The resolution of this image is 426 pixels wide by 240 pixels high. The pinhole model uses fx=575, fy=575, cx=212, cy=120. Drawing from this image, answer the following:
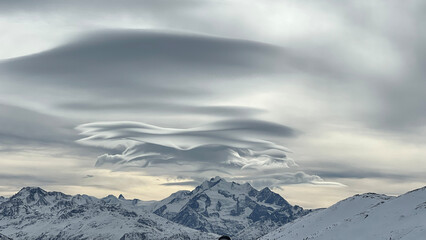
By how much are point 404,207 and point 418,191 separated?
14.9 m

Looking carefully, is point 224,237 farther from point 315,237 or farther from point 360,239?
point 315,237

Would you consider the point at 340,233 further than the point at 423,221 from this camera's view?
Yes

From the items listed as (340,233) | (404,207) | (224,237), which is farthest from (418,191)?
(224,237)

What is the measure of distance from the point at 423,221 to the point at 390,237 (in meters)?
9.68

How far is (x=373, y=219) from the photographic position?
7200 inches

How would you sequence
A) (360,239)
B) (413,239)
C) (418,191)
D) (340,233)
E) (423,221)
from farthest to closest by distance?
1. (418,191)
2. (340,233)
3. (360,239)
4. (423,221)
5. (413,239)

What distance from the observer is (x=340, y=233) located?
182m

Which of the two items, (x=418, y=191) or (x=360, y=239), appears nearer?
(x=360, y=239)

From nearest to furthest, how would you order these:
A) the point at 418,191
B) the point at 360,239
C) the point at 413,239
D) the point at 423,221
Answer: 1. the point at 413,239
2. the point at 423,221
3. the point at 360,239
4. the point at 418,191

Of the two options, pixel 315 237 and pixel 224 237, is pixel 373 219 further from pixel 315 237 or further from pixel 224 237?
pixel 224 237

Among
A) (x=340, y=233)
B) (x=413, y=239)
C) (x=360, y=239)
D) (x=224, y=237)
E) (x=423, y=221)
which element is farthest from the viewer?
(x=340, y=233)

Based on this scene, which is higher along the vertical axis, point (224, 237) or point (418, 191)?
point (418, 191)

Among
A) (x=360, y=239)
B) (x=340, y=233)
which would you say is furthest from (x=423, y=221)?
(x=340, y=233)

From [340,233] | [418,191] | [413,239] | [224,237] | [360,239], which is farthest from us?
[418,191]
